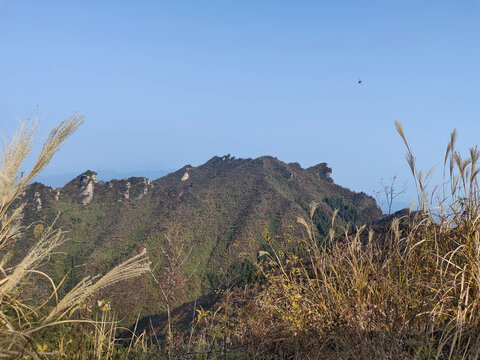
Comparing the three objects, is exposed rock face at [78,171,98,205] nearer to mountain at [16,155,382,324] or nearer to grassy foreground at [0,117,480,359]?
mountain at [16,155,382,324]

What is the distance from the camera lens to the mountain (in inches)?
1861

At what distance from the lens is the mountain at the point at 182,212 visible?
47281 millimetres

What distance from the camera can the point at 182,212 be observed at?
61.3m

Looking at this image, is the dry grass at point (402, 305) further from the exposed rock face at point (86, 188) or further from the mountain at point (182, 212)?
the exposed rock face at point (86, 188)

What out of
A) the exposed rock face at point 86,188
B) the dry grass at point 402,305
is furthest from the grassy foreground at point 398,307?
the exposed rock face at point 86,188

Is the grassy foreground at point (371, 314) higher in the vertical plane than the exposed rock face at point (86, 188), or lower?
lower

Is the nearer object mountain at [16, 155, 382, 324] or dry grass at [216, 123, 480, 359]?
dry grass at [216, 123, 480, 359]

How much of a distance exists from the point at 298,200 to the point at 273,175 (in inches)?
437

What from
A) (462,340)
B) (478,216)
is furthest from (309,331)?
(478,216)

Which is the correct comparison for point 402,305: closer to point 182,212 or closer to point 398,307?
point 398,307

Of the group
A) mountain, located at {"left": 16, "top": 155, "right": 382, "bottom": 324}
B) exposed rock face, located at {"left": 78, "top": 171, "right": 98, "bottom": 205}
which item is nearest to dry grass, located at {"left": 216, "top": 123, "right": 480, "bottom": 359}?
mountain, located at {"left": 16, "top": 155, "right": 382, "bottom": 324}

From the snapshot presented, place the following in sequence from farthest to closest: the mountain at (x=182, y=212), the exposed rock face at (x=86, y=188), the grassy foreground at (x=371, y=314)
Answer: the exposed rock face at (x=86, y=188) < the mountain at (x=182, y=212) < the grassy foreground at (x=371, y=314)

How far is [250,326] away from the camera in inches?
111

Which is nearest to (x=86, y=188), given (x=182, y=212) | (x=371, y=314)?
(x=182, y=212)
